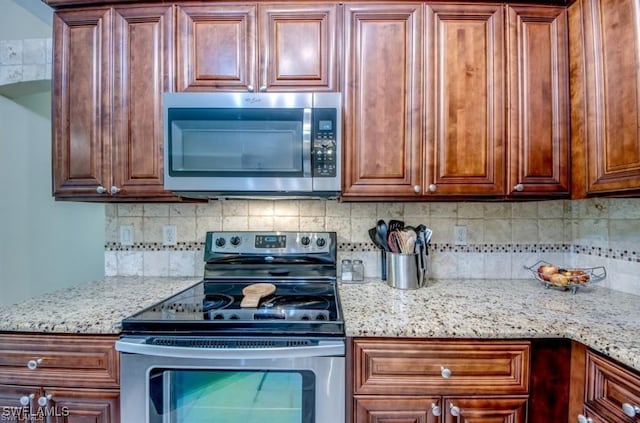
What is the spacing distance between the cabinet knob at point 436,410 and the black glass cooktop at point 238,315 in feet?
1.28

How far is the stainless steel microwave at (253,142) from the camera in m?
1.34

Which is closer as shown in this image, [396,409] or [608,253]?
[396,409]

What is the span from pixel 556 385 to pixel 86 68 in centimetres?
230

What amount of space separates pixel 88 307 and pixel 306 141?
110 cm

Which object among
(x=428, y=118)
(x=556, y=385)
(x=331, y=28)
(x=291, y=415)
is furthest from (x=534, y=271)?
(x=331, y=28)

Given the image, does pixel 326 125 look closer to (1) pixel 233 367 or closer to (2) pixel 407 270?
(2) pixel 407 270

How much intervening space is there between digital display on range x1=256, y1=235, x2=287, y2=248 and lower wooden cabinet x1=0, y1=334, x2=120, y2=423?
75 centimetres

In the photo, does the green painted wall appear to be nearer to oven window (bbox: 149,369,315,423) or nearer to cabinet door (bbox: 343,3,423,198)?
oven window (bbox: 149,369,315,423)

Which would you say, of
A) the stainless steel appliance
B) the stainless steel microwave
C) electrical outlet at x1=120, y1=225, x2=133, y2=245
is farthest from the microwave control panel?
electrical outlet at x1=120, y1=225, x2=133, y2=245

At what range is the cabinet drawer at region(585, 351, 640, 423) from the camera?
0.84 meters

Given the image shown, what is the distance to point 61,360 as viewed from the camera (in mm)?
1080

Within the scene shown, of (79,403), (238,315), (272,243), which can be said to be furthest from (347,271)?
(79,403)

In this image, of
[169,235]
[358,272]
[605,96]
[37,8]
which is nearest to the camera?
[605,96]

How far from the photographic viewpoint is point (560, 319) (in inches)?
42.6
